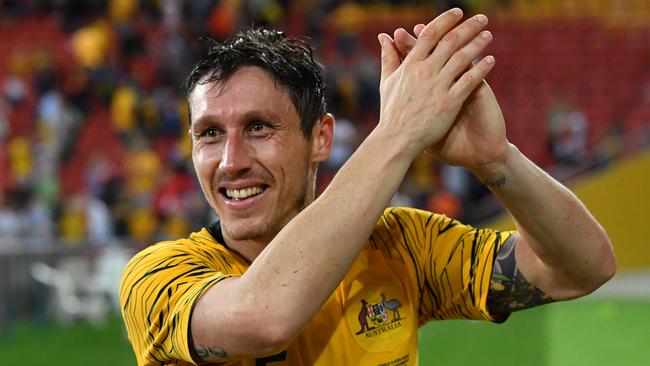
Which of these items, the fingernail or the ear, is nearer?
the fingernail

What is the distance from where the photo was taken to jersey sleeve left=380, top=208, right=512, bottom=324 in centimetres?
304

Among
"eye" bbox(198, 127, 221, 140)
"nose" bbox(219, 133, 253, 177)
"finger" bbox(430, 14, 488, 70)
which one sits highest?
"finger" bbox(430, 14, 488, 70)

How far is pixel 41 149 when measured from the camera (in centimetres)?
1652

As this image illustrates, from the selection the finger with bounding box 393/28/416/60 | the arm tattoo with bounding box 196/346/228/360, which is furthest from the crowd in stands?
the arm tattoo with bounding box 196/346/228/360

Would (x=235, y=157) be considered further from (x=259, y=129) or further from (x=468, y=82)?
(x=468, y=82)

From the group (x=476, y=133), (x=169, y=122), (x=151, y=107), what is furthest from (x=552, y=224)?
(x=151, y=107)

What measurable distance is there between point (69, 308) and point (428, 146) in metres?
7.74

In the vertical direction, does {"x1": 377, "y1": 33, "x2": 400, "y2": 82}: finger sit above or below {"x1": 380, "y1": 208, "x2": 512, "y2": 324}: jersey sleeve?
above

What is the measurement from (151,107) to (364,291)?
13.9m

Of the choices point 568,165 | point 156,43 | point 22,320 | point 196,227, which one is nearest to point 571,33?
point 568,165

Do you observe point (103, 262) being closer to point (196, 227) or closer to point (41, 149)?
point (196, 227)

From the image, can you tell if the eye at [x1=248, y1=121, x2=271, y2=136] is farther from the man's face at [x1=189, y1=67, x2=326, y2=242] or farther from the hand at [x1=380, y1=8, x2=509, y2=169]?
the hand at [x1=380, y1=8, x2=509, y2=169]

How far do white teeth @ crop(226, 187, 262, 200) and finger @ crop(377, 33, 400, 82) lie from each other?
1.48 feet

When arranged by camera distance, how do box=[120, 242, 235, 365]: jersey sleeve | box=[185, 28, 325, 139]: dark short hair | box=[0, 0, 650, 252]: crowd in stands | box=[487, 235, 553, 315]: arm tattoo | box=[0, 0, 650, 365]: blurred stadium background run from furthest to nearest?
box=[0, 0, 650, 252]: crowd in stands < box=[0, 0, 650, 365]: blurred stadium background < box=[487, 235, 553, 315]: arm tattoo < box=[185, 28, 325, 139]: dark short hair < box=[120, 242, 235, 365]: jersey sleeve
